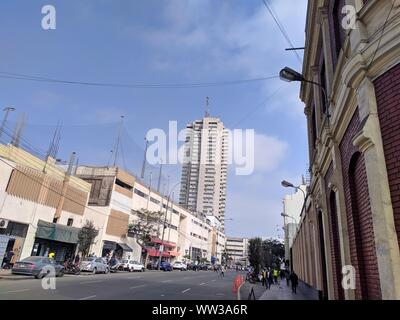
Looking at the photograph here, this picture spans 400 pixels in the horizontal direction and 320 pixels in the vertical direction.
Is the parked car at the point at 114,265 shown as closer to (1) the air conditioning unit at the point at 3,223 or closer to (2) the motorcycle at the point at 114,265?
(2) the motorcycle at the point at 114,265

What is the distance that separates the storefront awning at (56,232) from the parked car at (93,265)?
399 cm

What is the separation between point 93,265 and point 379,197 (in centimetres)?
3024

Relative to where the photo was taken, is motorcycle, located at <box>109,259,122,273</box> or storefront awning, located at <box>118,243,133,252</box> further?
storefront awning, located at <box>118,243,133,252</box>

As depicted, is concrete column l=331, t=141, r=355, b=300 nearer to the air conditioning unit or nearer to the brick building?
the brick building

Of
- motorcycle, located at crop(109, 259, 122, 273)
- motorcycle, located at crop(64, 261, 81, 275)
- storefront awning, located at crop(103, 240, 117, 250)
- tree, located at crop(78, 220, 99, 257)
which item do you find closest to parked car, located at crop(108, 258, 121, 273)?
motorcycle, located at crop(109, 259, 122, 273)

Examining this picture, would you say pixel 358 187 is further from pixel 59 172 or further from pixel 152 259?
pixel 152 259

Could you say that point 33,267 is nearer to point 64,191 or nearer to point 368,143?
point 64,191

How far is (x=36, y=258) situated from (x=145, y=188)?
35.6 meters

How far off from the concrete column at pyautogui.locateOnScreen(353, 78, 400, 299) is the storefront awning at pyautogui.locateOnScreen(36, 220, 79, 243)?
102 feet

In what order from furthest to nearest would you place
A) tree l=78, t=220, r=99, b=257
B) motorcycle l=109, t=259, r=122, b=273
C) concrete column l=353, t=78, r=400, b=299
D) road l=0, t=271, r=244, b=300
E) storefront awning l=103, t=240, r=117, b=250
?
storefront awning l=103, t=240, r=117, b=250 → motorcycle l=109, t=259, r=122, b=273 → tree l=78, t=220, r=99, b=257 → road l=0, t=271, r=244, b=300 → concrete column l=353, t=78, r=400, b=299

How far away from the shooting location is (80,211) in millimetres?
38000

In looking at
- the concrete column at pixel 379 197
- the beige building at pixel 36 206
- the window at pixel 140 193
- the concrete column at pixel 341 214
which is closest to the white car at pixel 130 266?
the beige building at pixel 36 206

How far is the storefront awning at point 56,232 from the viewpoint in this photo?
30.7 metres

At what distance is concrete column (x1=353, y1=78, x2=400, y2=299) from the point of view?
445 cm
